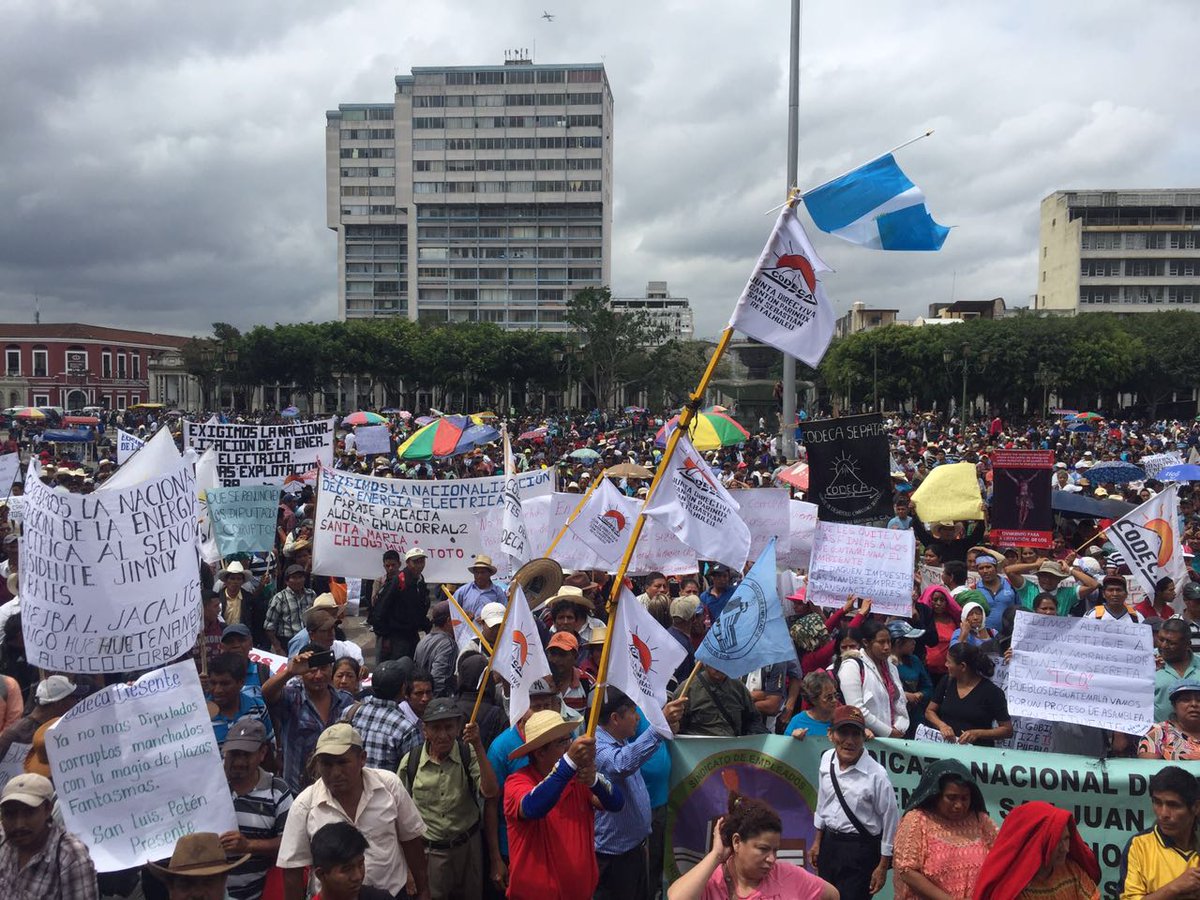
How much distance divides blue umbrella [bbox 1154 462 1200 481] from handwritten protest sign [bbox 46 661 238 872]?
14.1 metres

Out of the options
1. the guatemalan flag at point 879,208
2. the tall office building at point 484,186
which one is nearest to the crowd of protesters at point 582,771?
the guatemalan flag at point 879,208

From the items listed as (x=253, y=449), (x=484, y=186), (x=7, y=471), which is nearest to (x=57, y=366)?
(x=484, y=186)

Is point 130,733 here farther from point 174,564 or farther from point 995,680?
point 995,680

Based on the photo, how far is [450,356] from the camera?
2793 inches

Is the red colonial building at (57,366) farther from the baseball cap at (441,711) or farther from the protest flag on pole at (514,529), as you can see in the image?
the baseball cap at (441,711)

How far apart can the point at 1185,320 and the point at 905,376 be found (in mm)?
17006

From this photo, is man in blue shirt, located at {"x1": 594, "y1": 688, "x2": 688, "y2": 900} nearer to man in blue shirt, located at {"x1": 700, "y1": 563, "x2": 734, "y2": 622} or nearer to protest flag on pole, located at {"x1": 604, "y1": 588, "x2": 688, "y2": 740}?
protest flag on pole, located at {"x1": 604, "y1": 588, "x2": 688, "y2": 740}

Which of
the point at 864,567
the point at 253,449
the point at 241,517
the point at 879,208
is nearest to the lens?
the point at 879,208

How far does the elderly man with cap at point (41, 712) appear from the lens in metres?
5.06

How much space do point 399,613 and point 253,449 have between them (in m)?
3.04

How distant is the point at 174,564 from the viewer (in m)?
5.13

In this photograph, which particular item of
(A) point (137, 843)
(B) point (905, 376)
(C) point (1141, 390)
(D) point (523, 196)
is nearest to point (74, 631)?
(A) point (137, 843)

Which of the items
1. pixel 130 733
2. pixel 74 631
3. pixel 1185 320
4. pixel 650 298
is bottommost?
pixel 130 733

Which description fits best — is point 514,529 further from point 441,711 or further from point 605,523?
point 441,711
